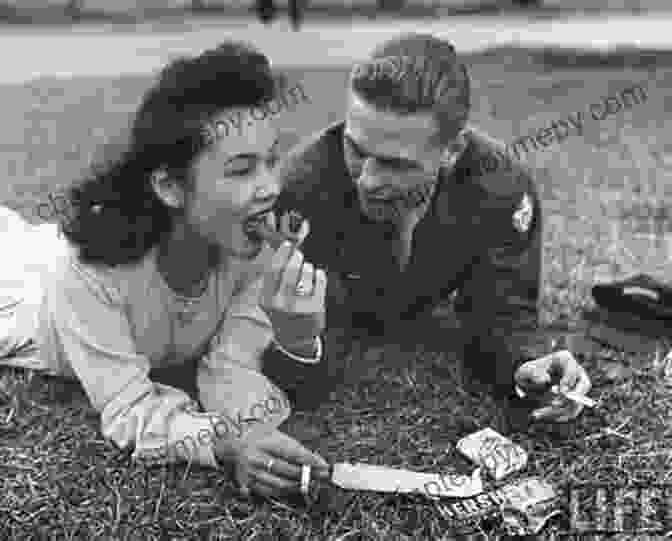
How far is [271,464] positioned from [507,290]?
46.4 inches

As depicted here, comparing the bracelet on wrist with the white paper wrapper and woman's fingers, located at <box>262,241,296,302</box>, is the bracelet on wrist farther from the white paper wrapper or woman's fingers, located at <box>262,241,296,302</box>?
the white paper wrapper

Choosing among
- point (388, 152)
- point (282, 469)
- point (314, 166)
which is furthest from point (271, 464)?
point (314, 166)

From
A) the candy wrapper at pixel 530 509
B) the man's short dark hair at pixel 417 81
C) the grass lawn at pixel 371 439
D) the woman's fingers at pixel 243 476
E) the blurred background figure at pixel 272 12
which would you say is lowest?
the blurred background figure at pixel 272 12

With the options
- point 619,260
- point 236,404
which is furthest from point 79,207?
point 619,260

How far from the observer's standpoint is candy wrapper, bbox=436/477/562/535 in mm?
2293

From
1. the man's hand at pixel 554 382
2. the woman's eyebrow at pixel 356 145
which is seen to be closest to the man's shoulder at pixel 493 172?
the woman's eyebrow at pixel 356 145

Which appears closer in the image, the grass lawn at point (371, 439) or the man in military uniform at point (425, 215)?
the grass lawn at point (371, 439)

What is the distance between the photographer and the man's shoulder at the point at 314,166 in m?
2.99

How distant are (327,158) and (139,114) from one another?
778mm

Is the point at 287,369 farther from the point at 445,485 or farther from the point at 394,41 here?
the point at 394,41

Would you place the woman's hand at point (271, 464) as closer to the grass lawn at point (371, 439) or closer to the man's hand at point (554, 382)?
the grass lawn at point (371, 439)

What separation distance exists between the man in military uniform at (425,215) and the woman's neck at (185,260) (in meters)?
0.40

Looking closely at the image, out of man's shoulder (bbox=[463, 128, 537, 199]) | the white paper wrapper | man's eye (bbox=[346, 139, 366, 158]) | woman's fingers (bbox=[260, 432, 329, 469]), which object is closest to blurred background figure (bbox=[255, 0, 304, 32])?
man's shoulder (bbox=[463, 128, 537, 199])

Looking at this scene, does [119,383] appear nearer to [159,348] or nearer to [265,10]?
[159,348]
